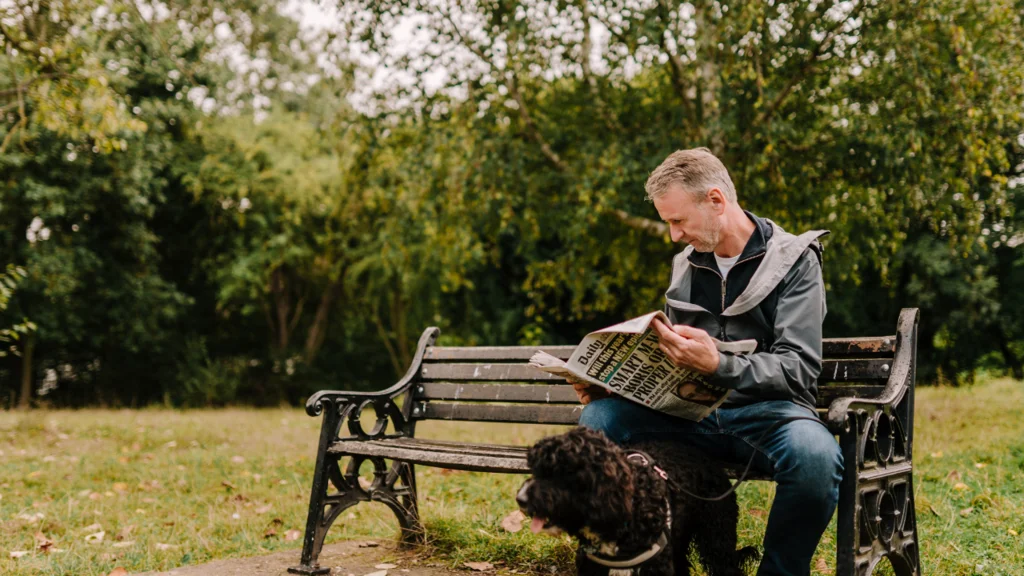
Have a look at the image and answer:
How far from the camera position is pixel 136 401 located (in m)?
17.1

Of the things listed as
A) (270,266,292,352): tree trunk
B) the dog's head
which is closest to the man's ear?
the dog's head

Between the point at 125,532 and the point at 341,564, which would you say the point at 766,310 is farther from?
the point at 125,532

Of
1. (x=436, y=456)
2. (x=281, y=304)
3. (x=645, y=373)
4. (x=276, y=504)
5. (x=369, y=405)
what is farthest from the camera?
(x=281, y=304)

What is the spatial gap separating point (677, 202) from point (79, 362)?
16974mm

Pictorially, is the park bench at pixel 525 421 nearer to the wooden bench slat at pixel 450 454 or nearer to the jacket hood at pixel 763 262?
the wooden bench slat at pixel 450 454

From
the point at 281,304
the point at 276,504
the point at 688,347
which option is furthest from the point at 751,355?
the point at 281,304

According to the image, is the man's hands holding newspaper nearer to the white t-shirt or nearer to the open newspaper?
the open newspaper

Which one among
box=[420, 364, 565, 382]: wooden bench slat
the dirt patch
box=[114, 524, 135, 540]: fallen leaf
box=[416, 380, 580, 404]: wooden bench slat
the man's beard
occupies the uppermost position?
the man's beard

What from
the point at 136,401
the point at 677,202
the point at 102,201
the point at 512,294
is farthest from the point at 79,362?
the point at 677,202

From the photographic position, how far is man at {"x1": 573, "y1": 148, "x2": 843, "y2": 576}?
2.59 m

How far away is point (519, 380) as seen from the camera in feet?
13.4

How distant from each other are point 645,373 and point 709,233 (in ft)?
1.97

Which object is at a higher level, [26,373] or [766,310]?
[766,310]

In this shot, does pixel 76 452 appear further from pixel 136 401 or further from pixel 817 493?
pixel 136 401
